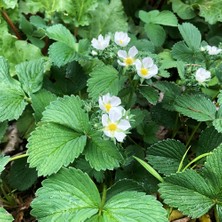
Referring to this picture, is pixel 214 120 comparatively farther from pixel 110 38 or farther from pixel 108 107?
pixel 110 38

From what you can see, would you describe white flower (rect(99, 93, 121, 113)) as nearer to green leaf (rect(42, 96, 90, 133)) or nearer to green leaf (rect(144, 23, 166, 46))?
green leaf (rect(42, 96, 90, 133))

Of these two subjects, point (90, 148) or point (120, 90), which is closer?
point (90, 148)

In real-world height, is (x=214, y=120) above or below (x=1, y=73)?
below

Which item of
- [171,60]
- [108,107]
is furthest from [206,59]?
[108,107]

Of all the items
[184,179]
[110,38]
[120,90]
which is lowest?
[184,179]

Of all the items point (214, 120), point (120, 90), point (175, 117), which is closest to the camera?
point (214, 120)

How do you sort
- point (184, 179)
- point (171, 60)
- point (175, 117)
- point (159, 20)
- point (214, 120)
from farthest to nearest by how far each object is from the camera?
point (159, 20) < point (171, 60) < point (175, 117) < point (214, 120) < point (184, 179)

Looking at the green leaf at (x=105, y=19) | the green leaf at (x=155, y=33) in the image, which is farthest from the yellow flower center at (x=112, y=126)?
the green leaf at (x=105, y=19)
